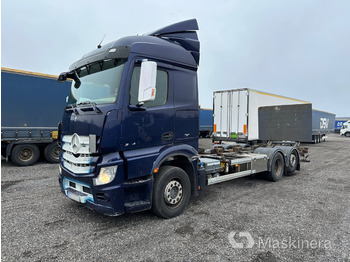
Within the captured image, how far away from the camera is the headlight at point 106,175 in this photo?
3344 mm

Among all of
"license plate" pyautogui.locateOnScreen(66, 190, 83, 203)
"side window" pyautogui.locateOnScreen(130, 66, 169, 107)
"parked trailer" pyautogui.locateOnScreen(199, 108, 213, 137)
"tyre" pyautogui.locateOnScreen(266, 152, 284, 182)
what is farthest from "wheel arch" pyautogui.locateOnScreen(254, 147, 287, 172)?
"parked trailer" pyautogui.locateOnScreen(199, 108, 213, 137)

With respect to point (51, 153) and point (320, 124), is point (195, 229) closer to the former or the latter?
point (51, 153)

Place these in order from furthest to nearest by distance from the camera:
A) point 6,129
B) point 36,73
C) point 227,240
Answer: point 36,73
point 6,129
point 227,240

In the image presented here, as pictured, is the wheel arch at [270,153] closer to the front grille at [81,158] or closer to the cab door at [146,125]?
the cab door at [146,125]

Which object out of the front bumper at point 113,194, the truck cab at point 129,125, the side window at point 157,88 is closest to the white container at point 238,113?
the truck cab at point 129,125

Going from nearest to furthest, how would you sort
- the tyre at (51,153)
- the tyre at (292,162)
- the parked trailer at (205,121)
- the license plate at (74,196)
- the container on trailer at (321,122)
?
the license plate at (74,196)
the tyre at (292,162)
the tyre at (51,153)
the container on trailer at (321,122)
the parked trailer at (205,121)

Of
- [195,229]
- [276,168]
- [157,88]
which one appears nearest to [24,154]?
[157,88]

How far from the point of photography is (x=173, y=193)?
13.6 feet

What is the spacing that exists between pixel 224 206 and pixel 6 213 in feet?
14.1

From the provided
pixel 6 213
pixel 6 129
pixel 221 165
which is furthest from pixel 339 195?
pixel 6 129

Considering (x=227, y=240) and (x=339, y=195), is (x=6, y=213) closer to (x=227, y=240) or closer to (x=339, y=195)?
(x=227, y=240)

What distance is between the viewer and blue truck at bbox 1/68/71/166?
8.27m

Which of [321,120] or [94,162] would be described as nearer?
[94,162]

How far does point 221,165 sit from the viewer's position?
5.43 meters
